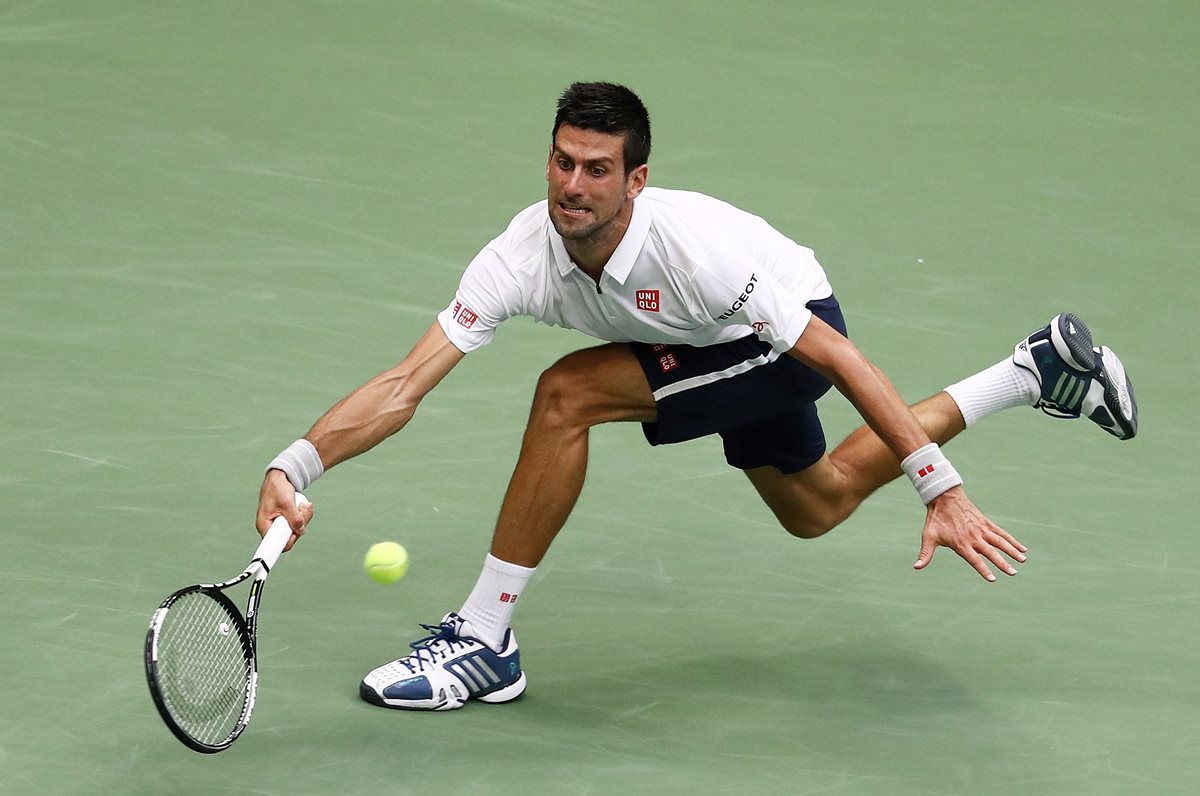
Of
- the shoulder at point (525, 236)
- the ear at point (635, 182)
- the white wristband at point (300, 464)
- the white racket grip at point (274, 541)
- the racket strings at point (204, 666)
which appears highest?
the ear at point (635, 182)

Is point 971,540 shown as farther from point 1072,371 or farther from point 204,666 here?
point 204,666

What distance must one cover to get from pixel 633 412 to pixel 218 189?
3852 millimetres

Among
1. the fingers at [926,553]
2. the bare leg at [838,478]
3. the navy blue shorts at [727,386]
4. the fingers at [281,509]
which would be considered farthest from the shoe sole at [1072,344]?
the fingers at [281,509]

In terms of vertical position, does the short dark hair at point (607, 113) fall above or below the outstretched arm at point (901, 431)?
above

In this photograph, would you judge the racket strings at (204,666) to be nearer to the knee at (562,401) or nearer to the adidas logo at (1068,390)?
the knee at (562,401)

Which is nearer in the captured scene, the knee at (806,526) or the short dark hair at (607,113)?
the short dark hair at (607,113)

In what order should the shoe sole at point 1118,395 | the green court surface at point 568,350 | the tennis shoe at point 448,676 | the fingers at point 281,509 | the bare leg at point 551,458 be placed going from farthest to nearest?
the shoe sole at point 1118,395 < the bare leg at point 551,458 < the tennis shoe at point 448,676 < the green court surface at point 568,350 < the fingers at point 281,509

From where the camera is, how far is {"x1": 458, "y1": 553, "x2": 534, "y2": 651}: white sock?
5258 mm

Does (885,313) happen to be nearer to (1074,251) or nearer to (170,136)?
(1074,251)

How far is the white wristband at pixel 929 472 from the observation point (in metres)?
4.87

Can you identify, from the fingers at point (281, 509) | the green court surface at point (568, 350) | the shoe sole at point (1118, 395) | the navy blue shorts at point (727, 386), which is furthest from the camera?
the shoe sole at point (1118, 395)

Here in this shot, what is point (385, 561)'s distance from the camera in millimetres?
5273

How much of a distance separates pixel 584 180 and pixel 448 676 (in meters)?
1.37

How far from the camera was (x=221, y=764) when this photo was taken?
4.70 m
